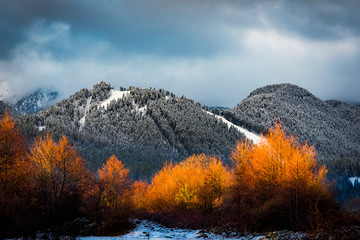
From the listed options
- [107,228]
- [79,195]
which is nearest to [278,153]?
[107,228]

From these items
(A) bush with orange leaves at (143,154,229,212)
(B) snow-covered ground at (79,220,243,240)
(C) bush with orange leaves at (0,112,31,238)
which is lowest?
(B) snow-covered ground at (79,220,243,240)

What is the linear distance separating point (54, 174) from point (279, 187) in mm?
Answer: 27165

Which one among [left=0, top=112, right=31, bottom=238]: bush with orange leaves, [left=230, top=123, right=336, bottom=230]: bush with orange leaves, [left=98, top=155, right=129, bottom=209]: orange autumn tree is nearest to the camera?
[left=230, top=123, right=336, bottom=230]: bush with orange leaves

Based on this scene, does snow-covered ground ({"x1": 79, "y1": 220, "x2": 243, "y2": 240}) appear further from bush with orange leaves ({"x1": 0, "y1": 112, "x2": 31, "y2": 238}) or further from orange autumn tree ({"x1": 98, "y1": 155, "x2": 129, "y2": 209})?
orange autumn tree ({"x1": 98, "y1": 155, "x2": 129, "y2": 209})

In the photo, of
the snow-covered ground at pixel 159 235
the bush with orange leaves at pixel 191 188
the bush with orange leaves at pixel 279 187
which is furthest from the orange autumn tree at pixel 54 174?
the bush with orange leaves at pixel 191 188

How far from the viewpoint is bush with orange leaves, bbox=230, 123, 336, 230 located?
27.8m

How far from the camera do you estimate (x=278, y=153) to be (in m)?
37.2

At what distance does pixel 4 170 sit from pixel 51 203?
867 cm

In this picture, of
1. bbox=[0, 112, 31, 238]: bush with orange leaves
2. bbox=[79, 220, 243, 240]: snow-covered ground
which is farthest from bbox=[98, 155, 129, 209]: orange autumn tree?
bbox=[0, 112, 31, 238]: bush with orange leaves

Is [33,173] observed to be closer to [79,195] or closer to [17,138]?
[17,138]

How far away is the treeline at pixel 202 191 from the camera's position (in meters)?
27.2

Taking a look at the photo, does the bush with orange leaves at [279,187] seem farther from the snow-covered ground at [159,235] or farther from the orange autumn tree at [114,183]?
the orange autumn tree at [114,183]

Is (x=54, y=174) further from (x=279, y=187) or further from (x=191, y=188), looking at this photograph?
(x=191, y=188)

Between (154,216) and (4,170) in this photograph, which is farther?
(154,216)
